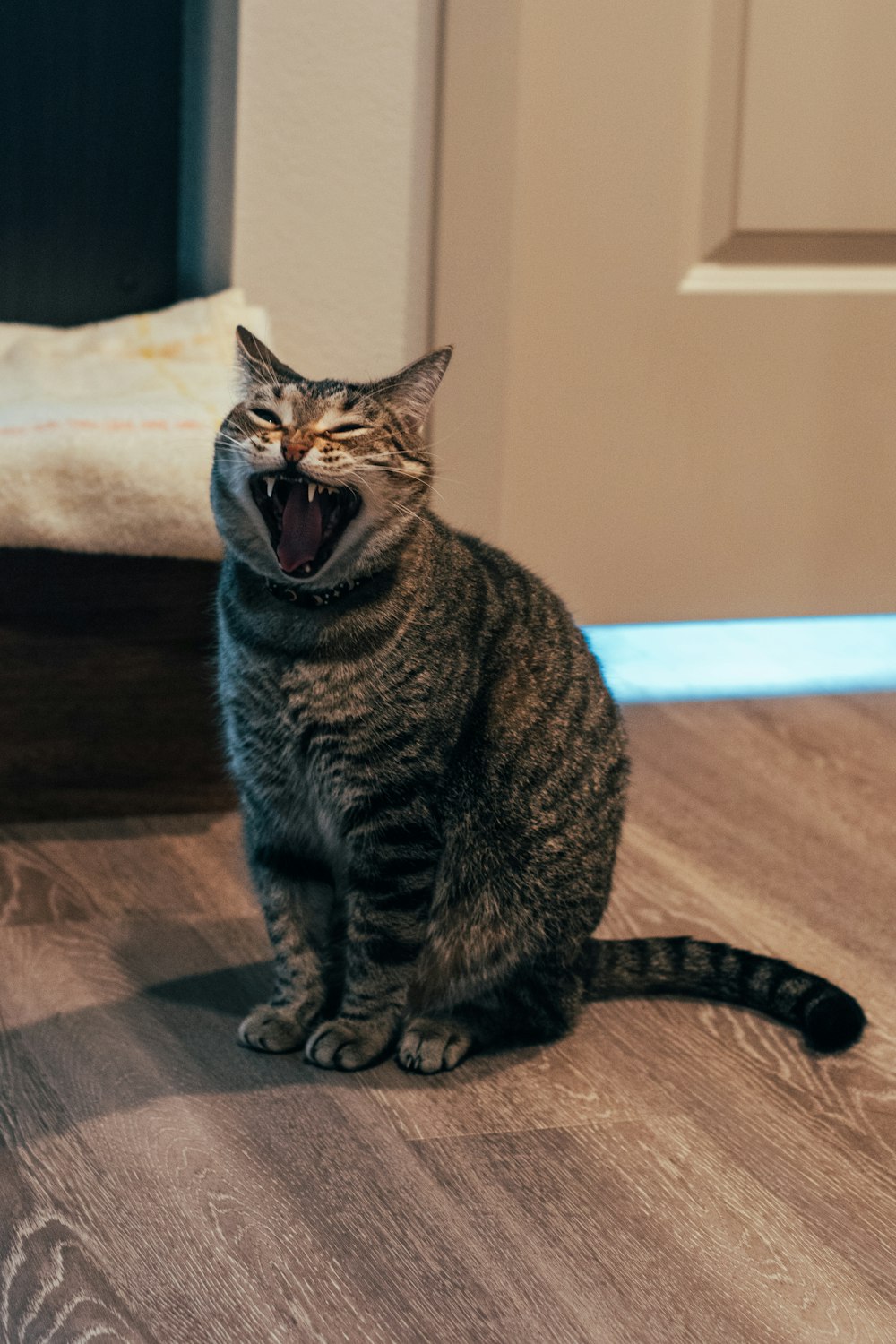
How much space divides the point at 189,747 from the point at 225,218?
690mm

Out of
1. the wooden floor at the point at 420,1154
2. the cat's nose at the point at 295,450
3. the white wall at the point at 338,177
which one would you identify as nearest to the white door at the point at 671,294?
the white wall at the point at 338,177

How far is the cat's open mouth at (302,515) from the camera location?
1192 mm

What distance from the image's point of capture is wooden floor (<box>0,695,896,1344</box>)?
98cm

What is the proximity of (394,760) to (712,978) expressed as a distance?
37cm

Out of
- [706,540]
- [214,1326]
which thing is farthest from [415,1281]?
[706,540]

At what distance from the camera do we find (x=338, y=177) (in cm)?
198

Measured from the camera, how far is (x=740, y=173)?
2057 millimetres

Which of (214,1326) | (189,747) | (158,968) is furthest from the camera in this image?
(189,747)

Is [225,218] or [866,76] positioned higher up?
[866,76]

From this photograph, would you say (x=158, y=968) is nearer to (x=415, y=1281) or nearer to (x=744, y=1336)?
(x=415, y=1281)

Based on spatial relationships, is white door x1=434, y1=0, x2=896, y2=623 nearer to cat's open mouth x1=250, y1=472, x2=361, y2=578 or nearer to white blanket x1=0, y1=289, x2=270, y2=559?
white blanket x1=0, y1=289, x2=270, y2=559

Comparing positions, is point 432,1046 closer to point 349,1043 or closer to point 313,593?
point 349,1043

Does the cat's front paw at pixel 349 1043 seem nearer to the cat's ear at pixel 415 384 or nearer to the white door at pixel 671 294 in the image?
the cat's ear at pixel 415 384

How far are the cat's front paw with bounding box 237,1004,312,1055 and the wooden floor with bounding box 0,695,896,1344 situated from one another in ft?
0.05
